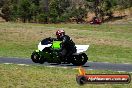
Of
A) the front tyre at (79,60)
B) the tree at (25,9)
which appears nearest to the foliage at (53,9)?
the tree at (25,9)

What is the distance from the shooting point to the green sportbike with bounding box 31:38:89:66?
22.1 m

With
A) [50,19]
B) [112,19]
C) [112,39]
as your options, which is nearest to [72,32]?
[112,39]

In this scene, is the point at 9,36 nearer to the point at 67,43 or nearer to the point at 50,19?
the point at 67,43

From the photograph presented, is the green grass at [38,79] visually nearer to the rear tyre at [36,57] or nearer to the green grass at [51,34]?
the rear tyre at [36,57]

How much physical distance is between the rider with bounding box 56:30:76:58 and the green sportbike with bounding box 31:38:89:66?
0.73 ft

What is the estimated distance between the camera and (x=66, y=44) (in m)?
21.8

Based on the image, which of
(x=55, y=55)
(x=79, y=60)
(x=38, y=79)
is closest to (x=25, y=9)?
(x=55, y=55)

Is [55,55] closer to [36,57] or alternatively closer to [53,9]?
[36,57]

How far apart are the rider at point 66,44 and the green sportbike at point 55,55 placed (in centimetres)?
22

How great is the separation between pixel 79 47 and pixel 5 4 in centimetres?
8301

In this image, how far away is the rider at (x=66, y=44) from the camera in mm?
21734

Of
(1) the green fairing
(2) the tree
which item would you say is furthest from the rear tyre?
(2) the tree

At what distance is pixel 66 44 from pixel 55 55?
1.05 m

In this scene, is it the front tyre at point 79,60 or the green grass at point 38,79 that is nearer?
the green grass at point 38,79
